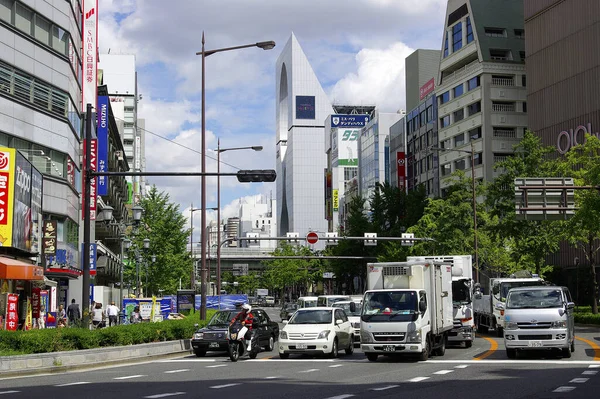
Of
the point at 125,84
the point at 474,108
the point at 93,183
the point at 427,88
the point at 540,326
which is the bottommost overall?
the point at 540,326

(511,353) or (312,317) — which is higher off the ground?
(312,317)

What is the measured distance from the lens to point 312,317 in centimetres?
2836

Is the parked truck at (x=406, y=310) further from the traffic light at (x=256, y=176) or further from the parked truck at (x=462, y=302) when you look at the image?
the traffic light at (x=256, y=176)

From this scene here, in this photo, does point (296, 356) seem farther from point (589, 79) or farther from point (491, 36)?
point (491, 36)

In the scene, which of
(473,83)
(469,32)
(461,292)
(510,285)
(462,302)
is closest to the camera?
(462,302)

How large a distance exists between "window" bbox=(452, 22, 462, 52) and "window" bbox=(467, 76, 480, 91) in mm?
5328

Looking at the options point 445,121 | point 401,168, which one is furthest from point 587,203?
point 401,168

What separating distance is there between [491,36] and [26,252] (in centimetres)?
6778

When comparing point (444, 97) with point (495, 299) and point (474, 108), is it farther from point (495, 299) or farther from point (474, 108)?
point (495, 299)

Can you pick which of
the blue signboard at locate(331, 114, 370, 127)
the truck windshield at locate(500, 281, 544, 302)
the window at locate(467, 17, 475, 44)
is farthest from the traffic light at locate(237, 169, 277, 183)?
the blue signboard at locate(331, 114, 370, 127)

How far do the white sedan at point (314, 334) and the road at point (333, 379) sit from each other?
1.61ft

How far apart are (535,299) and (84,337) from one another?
13158 mm

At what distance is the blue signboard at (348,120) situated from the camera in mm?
187875

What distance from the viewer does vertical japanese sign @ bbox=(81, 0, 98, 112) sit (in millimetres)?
54344
